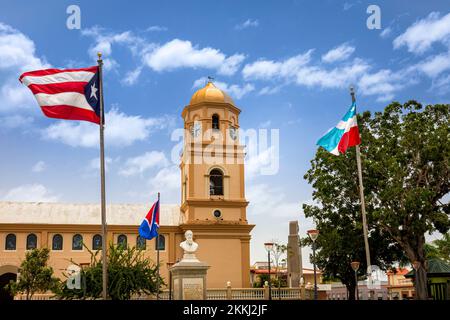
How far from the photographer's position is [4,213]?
4681 centimetres

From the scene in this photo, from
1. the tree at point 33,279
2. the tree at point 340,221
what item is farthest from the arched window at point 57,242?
the tree at point 340,221

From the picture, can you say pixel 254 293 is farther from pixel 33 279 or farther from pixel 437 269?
pixel 33 279

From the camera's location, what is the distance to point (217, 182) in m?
46.8

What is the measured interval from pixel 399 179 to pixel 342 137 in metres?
12.8

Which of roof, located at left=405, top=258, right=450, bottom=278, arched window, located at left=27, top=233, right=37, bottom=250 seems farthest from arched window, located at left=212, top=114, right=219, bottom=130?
roof, located at left=405, top=258, right=450, bottom=278

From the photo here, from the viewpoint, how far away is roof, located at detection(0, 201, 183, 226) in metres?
46.8

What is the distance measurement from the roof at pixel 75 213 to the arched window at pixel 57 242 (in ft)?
4.03

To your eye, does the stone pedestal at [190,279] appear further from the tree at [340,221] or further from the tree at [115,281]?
the tree at [340,221]

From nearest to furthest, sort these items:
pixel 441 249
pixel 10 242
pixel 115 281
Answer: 1. pixel 115 281
2. pixel 10 242
3. pixel 441 249

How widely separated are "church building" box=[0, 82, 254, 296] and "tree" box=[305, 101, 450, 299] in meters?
9.72

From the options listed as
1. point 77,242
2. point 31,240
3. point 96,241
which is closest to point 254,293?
point 96,241

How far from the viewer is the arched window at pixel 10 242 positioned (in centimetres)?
4528
